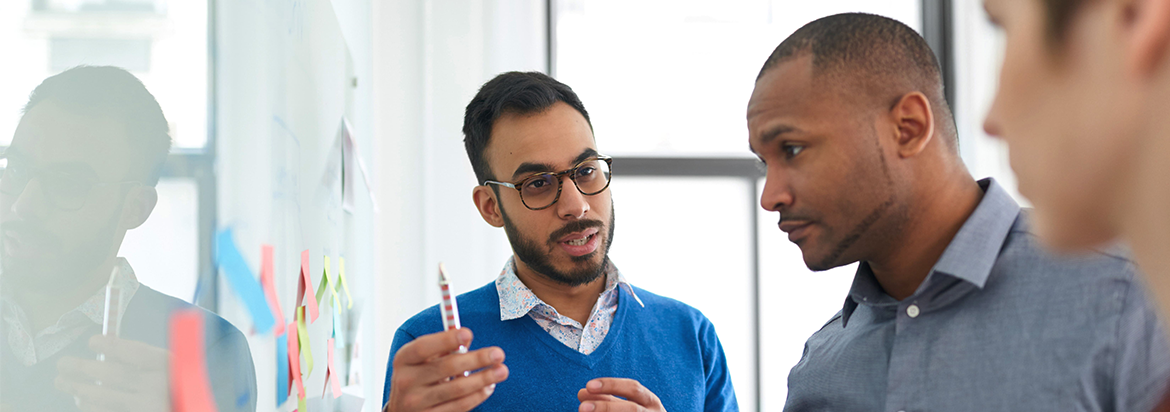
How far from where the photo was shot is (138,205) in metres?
0.49

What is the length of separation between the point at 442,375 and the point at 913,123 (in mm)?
682

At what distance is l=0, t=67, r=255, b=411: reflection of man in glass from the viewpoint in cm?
39

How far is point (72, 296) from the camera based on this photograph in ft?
1.43

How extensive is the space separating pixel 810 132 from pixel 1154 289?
0.55 m

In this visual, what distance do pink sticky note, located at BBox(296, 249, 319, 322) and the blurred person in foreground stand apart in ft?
2.96

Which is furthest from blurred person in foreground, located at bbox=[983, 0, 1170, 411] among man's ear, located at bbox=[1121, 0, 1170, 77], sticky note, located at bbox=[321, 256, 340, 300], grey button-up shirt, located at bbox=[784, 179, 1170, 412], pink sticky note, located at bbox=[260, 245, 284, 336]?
sticky note, located at bbox=[321, 256, 340, 300]

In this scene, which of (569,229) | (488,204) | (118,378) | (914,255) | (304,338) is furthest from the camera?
(488,204)

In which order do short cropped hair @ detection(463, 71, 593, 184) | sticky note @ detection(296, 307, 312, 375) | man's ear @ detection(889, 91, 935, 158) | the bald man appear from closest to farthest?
the bald man → man's ear @ detection(889, 91, 935, 158) → sticky note @ detection(296, 307, 312, 375) → short cropped hair @ detection(463, 71, 593, 184)

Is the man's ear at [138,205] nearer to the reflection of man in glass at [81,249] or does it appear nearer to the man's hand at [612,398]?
the reflection of man in glass at [81,249]

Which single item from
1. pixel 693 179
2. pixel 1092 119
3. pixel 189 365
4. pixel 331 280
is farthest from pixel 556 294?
pixel 693 179

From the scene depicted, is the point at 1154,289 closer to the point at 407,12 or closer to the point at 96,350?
the point at 96,350

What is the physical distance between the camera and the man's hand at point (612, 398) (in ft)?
3.26

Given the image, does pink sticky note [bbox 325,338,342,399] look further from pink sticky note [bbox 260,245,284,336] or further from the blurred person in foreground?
the blurred person in foreground

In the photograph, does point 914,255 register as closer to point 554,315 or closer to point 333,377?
point 554,315
